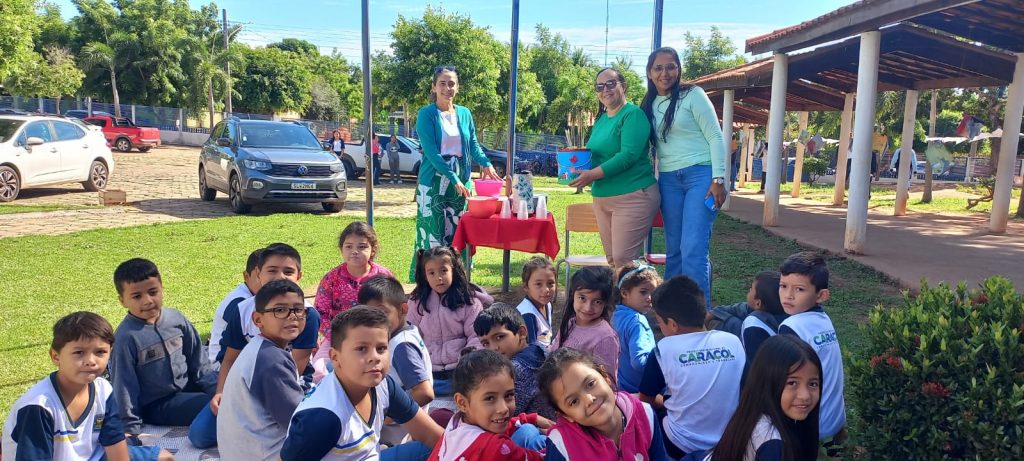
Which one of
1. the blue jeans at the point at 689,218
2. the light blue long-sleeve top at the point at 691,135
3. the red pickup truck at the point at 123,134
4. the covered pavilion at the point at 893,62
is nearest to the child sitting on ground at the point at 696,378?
the blue jeans at the point at 689,218

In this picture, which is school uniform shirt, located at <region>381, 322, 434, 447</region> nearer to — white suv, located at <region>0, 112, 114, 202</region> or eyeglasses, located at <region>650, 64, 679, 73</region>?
A: eyeglasses, located at <region>650, 64, 679, 73</region>

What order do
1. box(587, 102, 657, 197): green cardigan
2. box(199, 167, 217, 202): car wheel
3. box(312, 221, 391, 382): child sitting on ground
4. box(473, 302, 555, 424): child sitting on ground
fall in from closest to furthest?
box(473, 302, 555, 424): child sitting on ground < box(312, 221, 391, 382): child sitting on ground < box(587, 102, 657, 197): green cardigan < box(199, 167, 217, 202): car wheel

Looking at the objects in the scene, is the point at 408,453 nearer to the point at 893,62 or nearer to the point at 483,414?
the point at 483,414

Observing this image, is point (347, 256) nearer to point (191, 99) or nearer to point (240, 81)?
point (191, 99)

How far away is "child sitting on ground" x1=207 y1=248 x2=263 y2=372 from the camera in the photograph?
→ 3891 millimetres

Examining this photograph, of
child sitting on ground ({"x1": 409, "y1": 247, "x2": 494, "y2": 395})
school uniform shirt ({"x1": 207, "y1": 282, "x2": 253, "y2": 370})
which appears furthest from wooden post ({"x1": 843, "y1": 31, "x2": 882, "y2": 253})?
school uniform shirt ({"x1": 207, "y1": 282, "x2": 253, "y2": 370})

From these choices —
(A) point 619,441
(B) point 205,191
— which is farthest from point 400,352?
(B) point 205,191

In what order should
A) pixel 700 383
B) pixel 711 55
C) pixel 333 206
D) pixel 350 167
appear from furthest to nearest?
pixel 711 55 → pixel 350 167 → pixel 333 206 → pixel 700 383

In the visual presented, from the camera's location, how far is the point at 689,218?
4.87 metres

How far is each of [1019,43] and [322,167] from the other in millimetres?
11375

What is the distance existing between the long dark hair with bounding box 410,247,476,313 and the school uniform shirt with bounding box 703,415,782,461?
235 cm

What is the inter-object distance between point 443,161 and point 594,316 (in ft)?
8.99

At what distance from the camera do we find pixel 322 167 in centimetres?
1338

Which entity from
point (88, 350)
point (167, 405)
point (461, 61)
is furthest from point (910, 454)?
point (461, 61)
